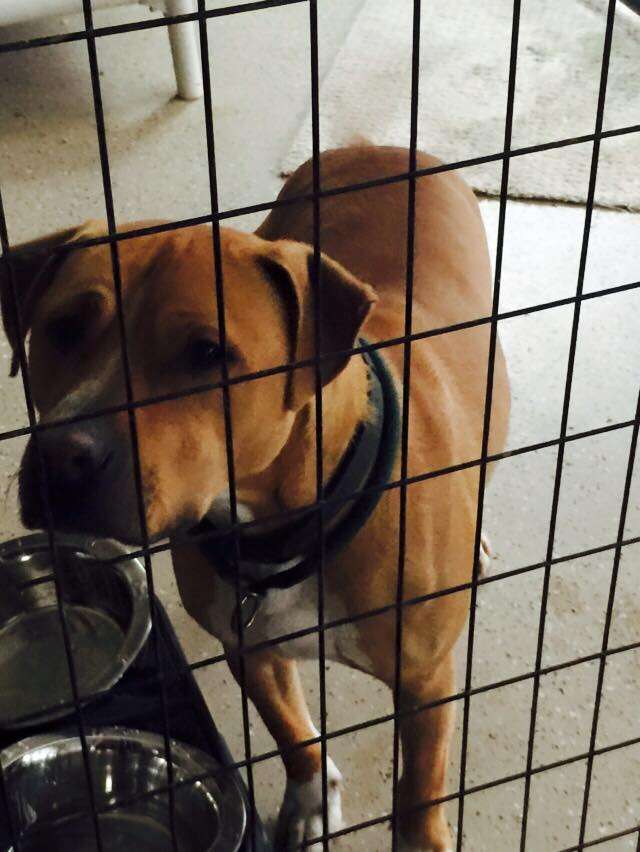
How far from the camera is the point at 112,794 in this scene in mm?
1456

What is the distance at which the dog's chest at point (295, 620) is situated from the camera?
4.30 ft

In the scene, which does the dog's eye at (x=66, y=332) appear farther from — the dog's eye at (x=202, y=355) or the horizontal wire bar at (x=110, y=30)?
the horizontal wire bar at (x=110, y=30)

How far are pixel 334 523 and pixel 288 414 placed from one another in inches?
6.0

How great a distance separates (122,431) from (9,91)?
2.74m

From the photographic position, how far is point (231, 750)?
5.32ft

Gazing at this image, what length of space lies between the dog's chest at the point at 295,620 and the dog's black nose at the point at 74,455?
43 cm

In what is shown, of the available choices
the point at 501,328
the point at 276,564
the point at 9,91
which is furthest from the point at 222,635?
the point at 9,91

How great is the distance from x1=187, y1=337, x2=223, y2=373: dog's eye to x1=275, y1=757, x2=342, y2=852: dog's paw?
70cm

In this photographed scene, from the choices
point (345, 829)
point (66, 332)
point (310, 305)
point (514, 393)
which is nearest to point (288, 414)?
point (310, 305)

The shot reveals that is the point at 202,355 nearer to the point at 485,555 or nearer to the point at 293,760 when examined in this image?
the point at 293,760

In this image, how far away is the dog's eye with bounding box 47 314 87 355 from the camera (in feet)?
3.51

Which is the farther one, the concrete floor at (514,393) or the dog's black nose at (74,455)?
the concrete floor at (514,393)

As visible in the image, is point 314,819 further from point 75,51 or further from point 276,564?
point 75,51

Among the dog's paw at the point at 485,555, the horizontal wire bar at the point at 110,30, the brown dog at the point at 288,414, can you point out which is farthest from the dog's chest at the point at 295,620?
the horizontal wire bar at the point at 110,30
